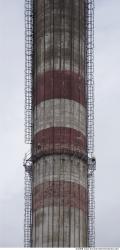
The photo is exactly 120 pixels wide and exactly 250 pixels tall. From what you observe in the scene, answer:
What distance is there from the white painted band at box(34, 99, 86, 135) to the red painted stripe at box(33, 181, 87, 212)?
4901mm

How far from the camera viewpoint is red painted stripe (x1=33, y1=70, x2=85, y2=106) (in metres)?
104

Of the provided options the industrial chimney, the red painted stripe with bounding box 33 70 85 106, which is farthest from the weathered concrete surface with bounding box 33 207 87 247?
the red painted stripe with bounding box 33 70 85 106

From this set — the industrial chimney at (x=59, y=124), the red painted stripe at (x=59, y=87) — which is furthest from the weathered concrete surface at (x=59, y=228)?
the red painted stripe at (x=59, y=87)

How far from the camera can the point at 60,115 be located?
104 m

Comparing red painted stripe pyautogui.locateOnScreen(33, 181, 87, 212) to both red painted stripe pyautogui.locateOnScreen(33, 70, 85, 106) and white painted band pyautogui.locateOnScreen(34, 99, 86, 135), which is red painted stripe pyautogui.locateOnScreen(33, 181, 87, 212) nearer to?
white painted band pyautogui.locateOnScreen(34, 99, 86, 135)

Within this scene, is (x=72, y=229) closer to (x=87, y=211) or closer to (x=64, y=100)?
(x=87, y=211)

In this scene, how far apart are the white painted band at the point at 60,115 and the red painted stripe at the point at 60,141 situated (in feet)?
1.36

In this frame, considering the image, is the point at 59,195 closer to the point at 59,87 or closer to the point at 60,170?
the point at 60,170

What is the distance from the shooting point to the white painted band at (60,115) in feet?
340

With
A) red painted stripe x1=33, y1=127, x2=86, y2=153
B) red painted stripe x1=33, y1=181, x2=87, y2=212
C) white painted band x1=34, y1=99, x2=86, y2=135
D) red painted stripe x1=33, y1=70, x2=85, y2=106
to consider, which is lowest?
red painted stripe x1=33, y1=181, x2=87, y2=212

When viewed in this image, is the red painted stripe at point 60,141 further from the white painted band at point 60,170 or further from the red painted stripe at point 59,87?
the red painted stripe at point 59,87

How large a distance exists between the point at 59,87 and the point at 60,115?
8.22 ft

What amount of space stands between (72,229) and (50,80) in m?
12.7

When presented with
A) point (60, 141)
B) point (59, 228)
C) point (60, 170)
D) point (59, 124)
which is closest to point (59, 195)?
point (60, 170)
